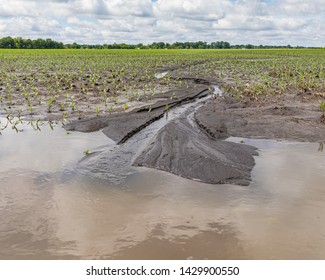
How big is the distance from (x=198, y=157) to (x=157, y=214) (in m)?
2.17

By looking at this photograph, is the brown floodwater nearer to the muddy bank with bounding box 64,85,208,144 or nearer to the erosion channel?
the erosion channel

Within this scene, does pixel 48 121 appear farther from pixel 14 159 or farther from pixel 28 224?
pixel 28 224

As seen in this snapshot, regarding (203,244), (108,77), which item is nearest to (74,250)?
(203,244)

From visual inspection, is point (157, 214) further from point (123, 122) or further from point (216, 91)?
point (216, 91)

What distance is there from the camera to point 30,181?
6.46m

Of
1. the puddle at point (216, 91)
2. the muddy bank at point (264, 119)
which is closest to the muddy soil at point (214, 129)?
the muddy bank at point (264, 119)

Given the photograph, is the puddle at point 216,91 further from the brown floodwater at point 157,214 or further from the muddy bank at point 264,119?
the brown floodwater at point 157,214

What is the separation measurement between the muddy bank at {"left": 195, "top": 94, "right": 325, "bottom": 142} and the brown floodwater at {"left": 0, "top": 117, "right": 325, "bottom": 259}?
6.68 feet

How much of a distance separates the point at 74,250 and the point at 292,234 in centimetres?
288

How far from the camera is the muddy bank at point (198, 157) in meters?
6.57

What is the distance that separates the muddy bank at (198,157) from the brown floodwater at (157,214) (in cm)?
24

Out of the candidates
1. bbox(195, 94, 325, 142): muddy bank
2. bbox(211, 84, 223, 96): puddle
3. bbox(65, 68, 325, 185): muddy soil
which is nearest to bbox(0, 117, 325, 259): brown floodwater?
bbox(65, 68, 325, 185): muddy soil

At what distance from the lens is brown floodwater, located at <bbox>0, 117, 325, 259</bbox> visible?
4383mm

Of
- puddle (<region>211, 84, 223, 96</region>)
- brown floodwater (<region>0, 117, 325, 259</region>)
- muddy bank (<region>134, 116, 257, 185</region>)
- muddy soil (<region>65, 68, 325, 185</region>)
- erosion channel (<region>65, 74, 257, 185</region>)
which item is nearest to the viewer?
brown floodwater (<region>0, 117, 325, 259</region>)
